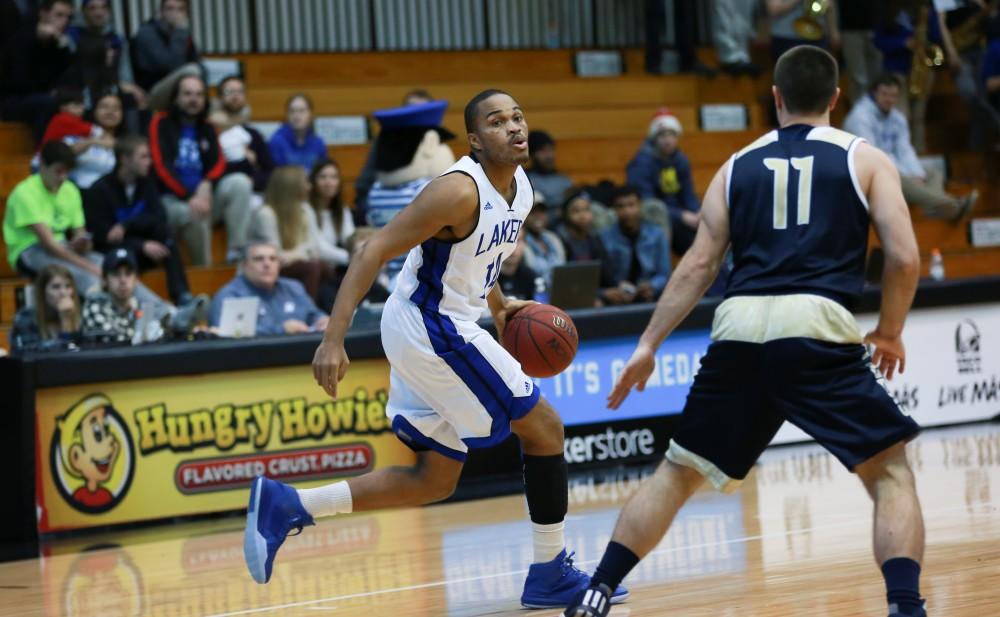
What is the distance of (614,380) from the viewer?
10.6 metres

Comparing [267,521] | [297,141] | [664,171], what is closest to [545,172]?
[664,171]

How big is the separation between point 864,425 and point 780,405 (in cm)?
27

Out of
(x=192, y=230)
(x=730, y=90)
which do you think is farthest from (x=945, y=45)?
(x=192, y=230)

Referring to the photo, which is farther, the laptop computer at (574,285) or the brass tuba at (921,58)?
the brass tuba at (921,58)

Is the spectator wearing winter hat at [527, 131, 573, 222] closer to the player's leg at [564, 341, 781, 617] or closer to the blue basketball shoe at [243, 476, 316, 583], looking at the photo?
the blue basketball shoe at [243, 476, 316, 583]

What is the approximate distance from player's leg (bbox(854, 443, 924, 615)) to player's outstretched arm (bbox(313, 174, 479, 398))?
1706 mm

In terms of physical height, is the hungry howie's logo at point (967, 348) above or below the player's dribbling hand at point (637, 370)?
below

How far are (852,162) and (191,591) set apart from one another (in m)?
3.65

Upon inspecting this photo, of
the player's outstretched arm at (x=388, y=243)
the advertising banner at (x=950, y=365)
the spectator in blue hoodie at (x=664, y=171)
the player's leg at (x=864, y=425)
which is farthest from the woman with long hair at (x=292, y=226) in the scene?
the player's leg at (x=864, y=425)

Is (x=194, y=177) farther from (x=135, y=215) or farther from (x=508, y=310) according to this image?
(x=508, y=310)

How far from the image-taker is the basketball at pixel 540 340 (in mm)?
6105

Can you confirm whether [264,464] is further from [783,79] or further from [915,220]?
[915,220]

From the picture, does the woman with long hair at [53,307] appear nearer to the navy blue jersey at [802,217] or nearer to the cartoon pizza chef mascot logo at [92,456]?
the cartoon pizza chef mascot logo at [92,456]

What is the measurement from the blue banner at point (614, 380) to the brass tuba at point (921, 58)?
6637mm
